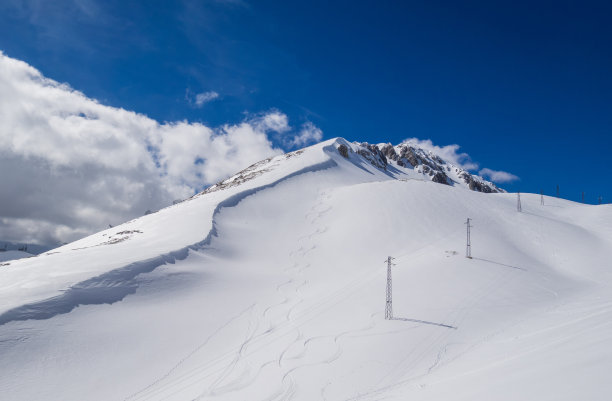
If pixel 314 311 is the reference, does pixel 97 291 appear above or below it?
above

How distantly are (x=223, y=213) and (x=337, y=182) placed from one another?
21.8m

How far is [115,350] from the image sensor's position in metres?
13.3

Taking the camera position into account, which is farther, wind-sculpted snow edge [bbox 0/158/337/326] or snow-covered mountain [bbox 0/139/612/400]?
wind-sculpted snow edge [bbox 0/158/337/326]

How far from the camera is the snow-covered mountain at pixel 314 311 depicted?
34.7 ft

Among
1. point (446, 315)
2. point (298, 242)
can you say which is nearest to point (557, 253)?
point (446, 315)

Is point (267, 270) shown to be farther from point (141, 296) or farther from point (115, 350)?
point (115, 350)

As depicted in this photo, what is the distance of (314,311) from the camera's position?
699 inches

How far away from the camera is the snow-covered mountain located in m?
10.6

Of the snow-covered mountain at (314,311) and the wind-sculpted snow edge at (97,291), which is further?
the wind-sculpted snow edge at (97,291)

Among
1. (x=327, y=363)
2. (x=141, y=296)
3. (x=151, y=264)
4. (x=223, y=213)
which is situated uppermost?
(x=223, y=213)

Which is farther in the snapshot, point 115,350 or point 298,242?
point 298,242

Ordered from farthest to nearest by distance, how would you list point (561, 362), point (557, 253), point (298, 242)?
1. point (298, 242)
2. point (557, 253)
3. point (561, 362)

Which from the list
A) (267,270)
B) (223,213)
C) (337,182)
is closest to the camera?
(267,270)

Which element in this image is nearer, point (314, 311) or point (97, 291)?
point (97, 291)
